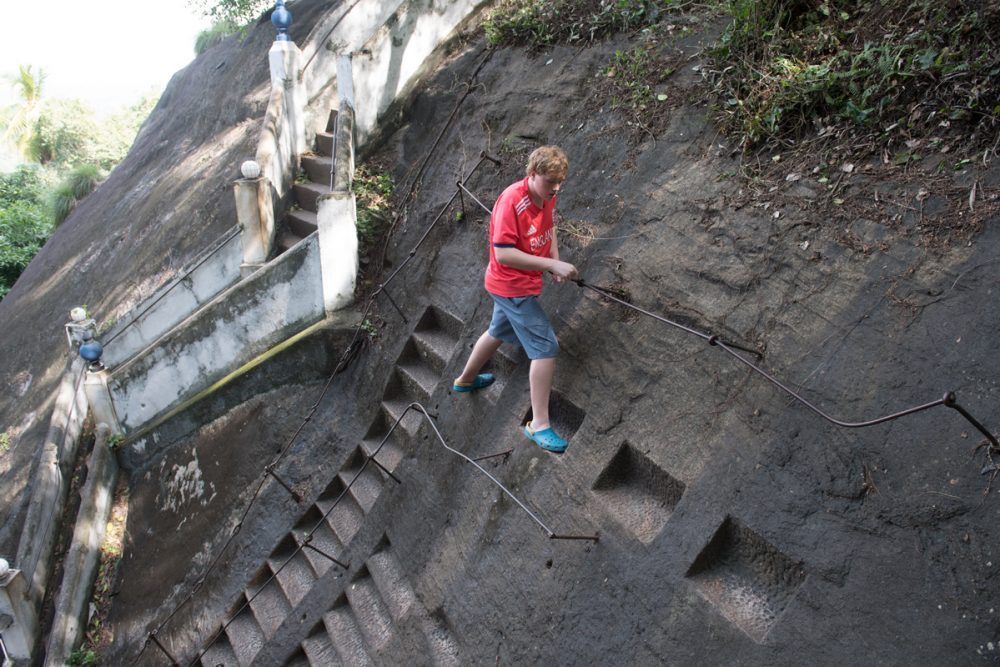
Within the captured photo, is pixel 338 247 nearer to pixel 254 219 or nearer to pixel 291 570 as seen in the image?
pixel 254 219

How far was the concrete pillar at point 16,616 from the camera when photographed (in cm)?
738

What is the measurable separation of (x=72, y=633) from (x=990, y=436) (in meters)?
8.49

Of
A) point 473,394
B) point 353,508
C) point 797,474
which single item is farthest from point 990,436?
point 353,508

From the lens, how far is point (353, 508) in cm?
617

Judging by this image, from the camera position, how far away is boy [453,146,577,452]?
4.08m

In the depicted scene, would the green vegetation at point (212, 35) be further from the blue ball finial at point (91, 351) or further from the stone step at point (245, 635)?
the stone step at point (245, 635)

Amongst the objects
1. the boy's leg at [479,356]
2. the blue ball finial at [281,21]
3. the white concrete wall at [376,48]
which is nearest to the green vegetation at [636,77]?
the boy's leg at [479,356]

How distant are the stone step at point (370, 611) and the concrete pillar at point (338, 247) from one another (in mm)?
2878

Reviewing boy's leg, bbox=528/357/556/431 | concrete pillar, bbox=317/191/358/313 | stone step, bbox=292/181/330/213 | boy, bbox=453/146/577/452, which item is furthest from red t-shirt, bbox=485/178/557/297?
stone step, bbox=292/181/330/213

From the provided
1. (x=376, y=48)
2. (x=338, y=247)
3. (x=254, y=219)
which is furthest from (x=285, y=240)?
(x=376, y=48)

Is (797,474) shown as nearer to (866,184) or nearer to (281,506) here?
(866,184)

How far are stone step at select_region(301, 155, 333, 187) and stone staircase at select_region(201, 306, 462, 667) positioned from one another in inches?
139

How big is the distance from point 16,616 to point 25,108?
25.4 metres

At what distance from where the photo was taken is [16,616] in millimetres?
7500
